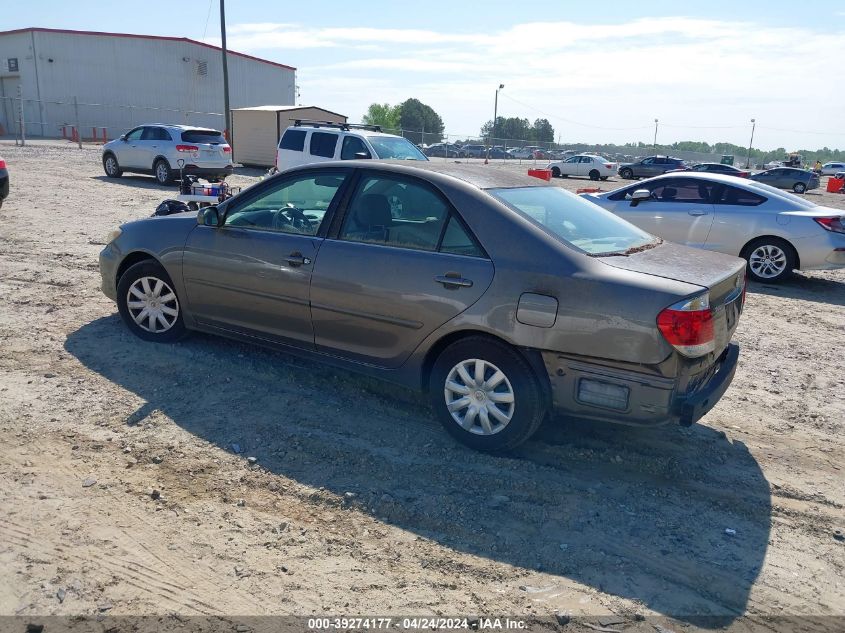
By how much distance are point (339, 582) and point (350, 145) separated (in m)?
12.1

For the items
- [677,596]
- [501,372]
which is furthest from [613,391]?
[677,596]

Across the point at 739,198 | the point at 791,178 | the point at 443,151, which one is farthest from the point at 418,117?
the point at 739,198

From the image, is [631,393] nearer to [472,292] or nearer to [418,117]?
[472,292]

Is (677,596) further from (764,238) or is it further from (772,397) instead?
(764,238)

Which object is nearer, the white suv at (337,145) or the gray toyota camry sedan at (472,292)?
the gray toyota camry sedan at (472,292)

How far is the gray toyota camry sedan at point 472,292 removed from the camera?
364cm

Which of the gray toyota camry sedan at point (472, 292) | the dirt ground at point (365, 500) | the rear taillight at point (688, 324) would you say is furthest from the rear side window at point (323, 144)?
the rear taillight at point (688, 324)

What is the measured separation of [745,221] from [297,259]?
23.7 feet

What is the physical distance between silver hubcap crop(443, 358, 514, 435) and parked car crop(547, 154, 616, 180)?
3592 cm

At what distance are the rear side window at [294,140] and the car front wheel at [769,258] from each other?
371 inches

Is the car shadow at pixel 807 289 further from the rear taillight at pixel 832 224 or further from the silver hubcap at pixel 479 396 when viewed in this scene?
the silver hubcap at pixel 479 396

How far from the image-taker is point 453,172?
4520 millimetres

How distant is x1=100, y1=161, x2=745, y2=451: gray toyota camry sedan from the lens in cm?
364

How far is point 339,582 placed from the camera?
298 centimetres
